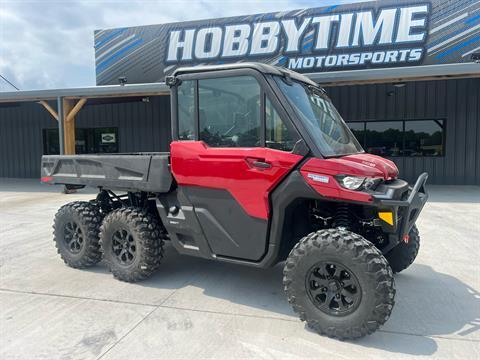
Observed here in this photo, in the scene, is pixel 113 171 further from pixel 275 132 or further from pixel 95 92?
pixel 95 92

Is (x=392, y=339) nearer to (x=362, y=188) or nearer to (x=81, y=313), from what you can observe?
(x=362, y=188)

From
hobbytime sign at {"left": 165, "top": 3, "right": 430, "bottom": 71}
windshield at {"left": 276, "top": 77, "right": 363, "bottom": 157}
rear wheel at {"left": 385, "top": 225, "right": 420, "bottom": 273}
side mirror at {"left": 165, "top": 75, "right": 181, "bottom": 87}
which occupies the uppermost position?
hobbytime sign at {"left": 165, "top": 3, "right": 430, "bottom": 71}

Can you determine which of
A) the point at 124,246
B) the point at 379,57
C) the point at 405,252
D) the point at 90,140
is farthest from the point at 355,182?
the point at 90,140

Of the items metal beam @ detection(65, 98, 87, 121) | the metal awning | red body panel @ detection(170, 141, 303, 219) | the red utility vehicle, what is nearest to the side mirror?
→ the red utility vehicle

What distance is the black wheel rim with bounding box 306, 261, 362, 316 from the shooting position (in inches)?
118

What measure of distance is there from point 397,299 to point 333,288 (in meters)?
1.16

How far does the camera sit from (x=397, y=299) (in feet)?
12.5

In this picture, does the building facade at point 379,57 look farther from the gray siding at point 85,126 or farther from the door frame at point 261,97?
the door frame at point 261,97

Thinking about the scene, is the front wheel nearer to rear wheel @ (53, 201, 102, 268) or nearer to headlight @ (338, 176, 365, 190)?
headlight @ (338, 176, 365, 190)

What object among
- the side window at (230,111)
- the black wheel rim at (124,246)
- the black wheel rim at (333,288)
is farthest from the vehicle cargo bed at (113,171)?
the black wheel rim at (333,288)

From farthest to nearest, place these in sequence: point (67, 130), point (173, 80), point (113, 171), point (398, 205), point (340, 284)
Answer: point (67, 130), point (113, 171), point (173, 80), point (340, 284), point (398, 205)

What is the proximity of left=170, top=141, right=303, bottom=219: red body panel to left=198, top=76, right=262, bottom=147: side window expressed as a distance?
10 cm

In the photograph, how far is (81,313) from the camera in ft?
11.6

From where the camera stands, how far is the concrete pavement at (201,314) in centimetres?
291
